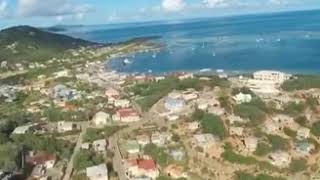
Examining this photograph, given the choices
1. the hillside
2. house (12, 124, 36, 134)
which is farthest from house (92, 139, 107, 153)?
the hillside

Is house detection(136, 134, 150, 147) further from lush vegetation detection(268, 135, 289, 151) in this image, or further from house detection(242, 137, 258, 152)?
lush vegetation detection(268, 135, 289, 151)

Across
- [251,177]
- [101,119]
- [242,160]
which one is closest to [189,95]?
[101,119]

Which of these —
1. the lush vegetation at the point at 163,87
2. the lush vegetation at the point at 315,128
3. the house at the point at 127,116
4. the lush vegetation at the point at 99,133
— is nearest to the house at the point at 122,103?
the lush vegetation at the point at 163,87

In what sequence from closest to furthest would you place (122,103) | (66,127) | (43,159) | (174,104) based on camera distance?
(43,159), (66,127), (174,104), (122,103)

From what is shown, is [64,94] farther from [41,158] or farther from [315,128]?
[315,128]

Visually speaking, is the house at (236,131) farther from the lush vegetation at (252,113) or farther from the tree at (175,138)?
the tree at (175,138)
